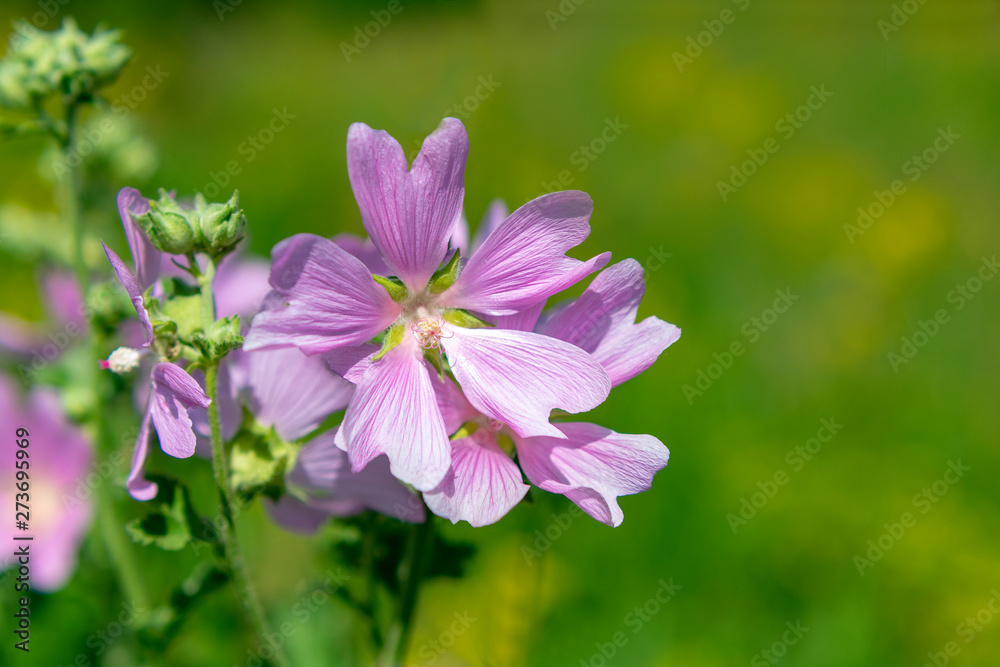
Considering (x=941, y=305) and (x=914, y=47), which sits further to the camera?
(x=914, y=47)

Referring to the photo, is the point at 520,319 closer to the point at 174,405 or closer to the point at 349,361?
the point at 349,361

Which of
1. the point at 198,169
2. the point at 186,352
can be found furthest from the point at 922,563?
the point at 198,169

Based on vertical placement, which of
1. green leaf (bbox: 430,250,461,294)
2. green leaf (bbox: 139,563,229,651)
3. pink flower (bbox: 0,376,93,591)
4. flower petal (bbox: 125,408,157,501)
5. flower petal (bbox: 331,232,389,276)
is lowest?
pink flower (bbox: 0,376,93,591)

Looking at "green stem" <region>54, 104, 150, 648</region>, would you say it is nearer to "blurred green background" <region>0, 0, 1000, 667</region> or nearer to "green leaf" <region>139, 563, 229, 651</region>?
"green leaf" <region>139, 563, 229, 651</region>

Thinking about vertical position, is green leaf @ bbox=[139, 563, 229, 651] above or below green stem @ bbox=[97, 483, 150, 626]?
above

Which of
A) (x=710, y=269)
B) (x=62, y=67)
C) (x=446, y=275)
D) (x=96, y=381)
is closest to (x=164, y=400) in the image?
(x=446, y=275)

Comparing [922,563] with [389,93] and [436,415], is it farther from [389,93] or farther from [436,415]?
[389,93]

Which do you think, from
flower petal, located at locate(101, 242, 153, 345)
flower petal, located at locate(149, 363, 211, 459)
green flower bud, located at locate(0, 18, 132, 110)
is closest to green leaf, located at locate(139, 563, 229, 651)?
flower petal, located at locate(149, 363, 211, 459)

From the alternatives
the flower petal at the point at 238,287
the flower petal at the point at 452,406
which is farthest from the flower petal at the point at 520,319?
the flower petal at the point at 238,287
